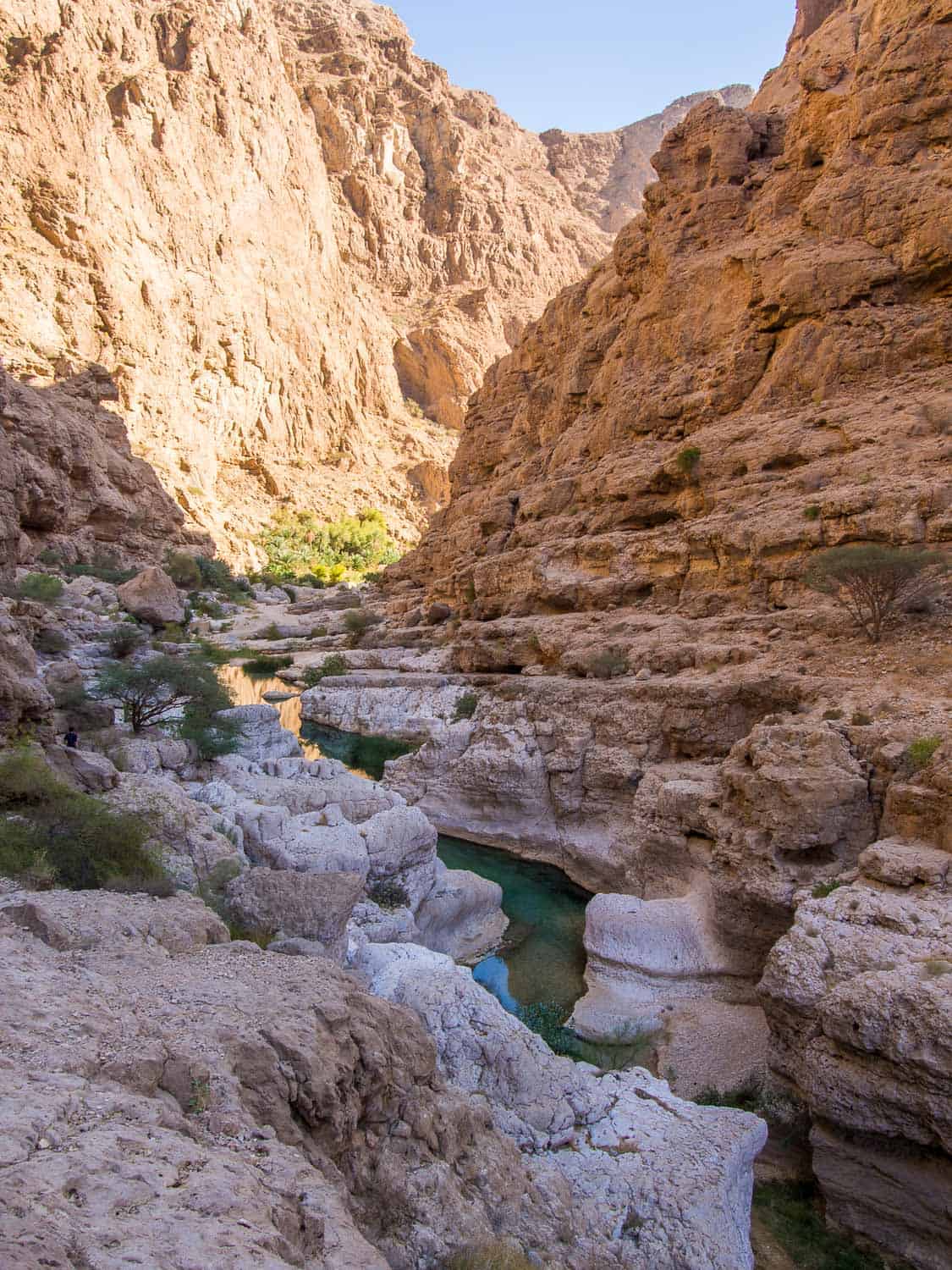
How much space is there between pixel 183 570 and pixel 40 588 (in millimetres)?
15461

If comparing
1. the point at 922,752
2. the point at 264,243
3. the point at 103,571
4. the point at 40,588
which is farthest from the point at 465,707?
the point at 264,243

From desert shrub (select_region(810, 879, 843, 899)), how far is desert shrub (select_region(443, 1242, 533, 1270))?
4750 millimetres

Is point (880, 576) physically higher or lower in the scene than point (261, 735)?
higher

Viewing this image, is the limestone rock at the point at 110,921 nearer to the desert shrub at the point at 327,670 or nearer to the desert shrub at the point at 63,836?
the desert shrub at the point at 63,836

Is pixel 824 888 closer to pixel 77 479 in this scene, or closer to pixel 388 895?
pixel 388 895

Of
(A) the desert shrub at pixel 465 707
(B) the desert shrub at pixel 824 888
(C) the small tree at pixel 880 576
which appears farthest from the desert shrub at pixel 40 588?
(B) the desert shrub at pixel 824 888

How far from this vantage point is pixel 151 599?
26094 mm

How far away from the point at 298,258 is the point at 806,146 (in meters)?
50.2

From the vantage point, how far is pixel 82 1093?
2.58m

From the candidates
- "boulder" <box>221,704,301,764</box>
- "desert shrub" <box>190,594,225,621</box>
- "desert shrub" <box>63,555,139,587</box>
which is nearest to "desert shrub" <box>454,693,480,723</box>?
"boulder" <box>221,704,301,764</box>

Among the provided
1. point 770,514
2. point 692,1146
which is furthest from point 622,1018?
point 770,514

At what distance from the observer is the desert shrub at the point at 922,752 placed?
297 inches

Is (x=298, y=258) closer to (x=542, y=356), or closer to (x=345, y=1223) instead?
(x=542, y=356)

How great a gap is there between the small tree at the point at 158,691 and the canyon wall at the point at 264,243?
95.3 feet
